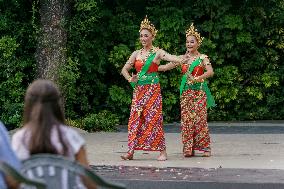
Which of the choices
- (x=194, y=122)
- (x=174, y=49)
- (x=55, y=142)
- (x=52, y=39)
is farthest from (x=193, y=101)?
(x=55, y=142)

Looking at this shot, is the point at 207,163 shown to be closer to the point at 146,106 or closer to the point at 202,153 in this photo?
the point at 146,106

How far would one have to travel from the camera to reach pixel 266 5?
19297 millimetres

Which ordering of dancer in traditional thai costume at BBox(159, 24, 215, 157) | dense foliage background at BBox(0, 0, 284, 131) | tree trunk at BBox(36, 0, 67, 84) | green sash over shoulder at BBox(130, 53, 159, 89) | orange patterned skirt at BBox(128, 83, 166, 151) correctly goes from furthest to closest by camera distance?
dense foliage background at BBox(0, 0, 284, 131) → tree trunk at BBox(36, 0, 67, 84) → dancer in traditional thai costume at BBox(159, 24, 215, 157) → orange patterned skirt at BBox(128, 83, 166, 151) → green sash over shoulder at BBox(130, 53, 159, 89)

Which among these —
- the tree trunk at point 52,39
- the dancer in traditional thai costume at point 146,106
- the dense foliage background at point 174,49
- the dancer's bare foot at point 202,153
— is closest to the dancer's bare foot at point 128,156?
the dancer in traditional thai costume at point 146,106

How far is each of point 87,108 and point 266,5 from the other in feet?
14.5

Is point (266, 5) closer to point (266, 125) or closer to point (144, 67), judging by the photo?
point (266, 125)

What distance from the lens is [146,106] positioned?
11883mm

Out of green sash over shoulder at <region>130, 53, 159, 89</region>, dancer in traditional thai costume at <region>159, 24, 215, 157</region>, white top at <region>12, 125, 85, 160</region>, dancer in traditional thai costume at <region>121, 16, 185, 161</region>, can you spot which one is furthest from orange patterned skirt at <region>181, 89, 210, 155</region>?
white top at <region>12, 125, 85, 160</region>

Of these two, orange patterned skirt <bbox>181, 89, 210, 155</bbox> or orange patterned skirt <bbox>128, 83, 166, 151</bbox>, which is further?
orange patterned skirt <bbox>181, 89, 210, 155</bbox>

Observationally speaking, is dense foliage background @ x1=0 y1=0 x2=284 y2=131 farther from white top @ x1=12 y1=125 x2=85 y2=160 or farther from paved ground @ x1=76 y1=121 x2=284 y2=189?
white top @ x1=12 y1=125 x2=85 y2=160

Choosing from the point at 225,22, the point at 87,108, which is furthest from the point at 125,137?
the point at 225,22

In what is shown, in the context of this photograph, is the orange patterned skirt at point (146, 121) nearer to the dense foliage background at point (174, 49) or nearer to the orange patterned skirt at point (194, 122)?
the orange patterned skirt at point (194, 122)

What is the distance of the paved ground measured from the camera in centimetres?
923

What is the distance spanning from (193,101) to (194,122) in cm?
30
